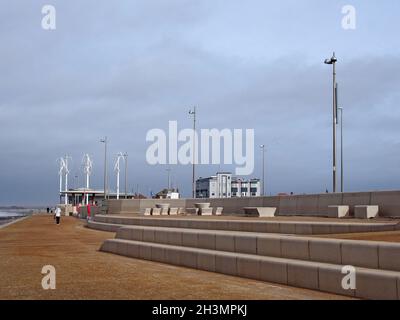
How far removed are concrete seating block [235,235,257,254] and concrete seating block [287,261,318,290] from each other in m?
1.92

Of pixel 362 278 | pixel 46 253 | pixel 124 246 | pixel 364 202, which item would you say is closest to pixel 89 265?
pixel 124 246

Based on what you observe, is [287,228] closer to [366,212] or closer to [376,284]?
[366,212]

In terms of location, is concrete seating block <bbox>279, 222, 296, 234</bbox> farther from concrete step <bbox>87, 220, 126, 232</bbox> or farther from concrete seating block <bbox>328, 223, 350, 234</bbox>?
concrete step <bbox>87, 220, 126, 232</bbox>

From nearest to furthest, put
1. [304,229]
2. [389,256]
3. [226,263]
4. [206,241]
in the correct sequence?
[389,256]
[226,263]
[206,241]
[304,229]

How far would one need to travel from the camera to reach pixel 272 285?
34.9 feet

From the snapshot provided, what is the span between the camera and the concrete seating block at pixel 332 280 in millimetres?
9297

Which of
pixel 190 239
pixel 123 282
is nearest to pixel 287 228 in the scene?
pixel 190 239

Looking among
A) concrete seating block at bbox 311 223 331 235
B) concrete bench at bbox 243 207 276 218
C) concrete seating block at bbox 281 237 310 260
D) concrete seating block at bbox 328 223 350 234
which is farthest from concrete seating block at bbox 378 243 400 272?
concrete bench at bbox 243 207 276 218

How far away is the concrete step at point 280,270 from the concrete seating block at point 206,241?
273 millimetres

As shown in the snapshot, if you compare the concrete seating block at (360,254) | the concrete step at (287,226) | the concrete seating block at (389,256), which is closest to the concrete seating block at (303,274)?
the concrete seating block at (360,254)

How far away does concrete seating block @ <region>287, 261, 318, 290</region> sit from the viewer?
9.97 m

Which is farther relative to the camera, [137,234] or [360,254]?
[137,234]

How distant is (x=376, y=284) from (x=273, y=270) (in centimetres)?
270

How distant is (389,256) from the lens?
9289mm
